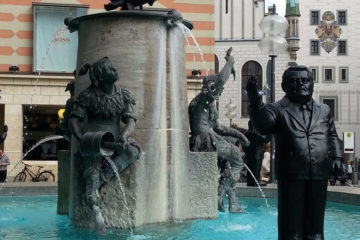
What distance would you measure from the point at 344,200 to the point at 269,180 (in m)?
5.88

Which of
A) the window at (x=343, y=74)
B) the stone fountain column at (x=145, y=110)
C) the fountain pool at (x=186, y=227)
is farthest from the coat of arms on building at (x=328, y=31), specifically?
the stone fountain column at (x=145, y=110)

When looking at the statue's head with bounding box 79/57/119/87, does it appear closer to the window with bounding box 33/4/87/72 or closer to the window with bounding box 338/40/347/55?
the window with bounding box 33/4/87/72

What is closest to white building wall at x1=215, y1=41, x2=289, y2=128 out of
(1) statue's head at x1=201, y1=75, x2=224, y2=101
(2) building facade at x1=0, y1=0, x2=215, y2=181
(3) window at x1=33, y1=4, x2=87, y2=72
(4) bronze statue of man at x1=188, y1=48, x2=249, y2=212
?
(2) building facade at x1=0, y1=0, x2=215, y2=181

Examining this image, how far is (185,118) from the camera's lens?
834 centimetres

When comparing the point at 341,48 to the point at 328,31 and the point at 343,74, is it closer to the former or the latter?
the point at 328,31

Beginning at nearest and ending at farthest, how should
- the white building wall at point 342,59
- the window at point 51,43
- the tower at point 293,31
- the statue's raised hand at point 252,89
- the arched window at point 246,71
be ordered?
the statue's raised hand at point 252,89 → the window at point 51,43 → the arched window at point 246,71 → the tower at point 293,31 → the white building wall at point 342,59

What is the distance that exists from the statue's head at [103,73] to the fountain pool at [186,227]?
5.72ft

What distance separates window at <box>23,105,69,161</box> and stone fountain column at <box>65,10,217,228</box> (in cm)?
1523

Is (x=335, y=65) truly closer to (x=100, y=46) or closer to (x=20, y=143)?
(x=20, y=143)

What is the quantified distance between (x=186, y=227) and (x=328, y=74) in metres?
56.7

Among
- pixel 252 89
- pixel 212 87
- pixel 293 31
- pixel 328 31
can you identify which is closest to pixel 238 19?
pixel 293 31

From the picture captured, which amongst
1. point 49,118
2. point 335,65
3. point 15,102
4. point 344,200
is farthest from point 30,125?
point 335,65

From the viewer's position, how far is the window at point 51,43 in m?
22.4

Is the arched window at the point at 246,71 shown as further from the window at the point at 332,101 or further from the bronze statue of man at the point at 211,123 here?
the bronze statue of man at the point at 211,123
